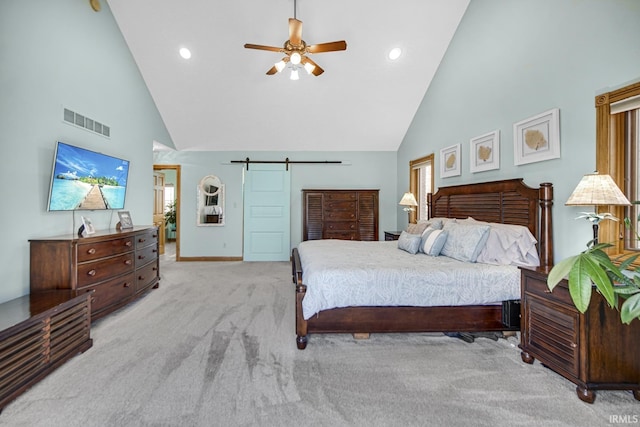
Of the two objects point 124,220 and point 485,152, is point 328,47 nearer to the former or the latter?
point 485,152

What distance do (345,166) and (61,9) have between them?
16.3 feet

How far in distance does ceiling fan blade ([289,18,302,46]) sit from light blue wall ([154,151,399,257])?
10.7 ft

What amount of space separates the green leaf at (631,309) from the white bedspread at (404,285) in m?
1.28

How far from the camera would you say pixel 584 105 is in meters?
2.32

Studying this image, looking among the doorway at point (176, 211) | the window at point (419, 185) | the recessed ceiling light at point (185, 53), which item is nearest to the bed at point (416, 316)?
the window at point (419, 185)

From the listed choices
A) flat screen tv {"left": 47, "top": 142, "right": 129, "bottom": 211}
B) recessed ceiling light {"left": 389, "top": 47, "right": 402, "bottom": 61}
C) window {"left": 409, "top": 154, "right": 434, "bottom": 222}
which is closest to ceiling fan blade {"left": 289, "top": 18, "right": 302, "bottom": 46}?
recessed ceiling light {"left": 389, "top": 47, "right": 402, "bottom": 61}

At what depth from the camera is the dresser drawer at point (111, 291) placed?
9.43 feet

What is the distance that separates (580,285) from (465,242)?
1.90 m

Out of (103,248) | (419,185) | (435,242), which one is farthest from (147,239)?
(419,185)

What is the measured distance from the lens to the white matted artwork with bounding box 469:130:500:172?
330cm

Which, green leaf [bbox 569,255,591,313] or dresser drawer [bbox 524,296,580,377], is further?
dresser drawer [bbox 524,296,580,377]

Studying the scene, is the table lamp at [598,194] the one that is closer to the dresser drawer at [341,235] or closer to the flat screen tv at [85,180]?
the dresser drawer at [341,235]

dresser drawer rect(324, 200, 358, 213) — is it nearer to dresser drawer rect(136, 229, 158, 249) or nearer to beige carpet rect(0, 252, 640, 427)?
dresser drawer rect(136, 229, 158, 249)

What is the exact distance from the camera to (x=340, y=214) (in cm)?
605
